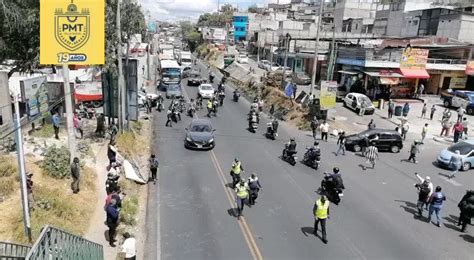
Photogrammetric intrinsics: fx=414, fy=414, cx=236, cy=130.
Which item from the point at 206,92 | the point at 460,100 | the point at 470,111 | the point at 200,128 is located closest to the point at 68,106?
the point at 200,128

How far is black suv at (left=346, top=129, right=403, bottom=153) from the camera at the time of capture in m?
26.5

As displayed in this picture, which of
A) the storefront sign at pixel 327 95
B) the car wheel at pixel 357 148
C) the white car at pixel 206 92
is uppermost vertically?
the storefront sign at pixel 327 95

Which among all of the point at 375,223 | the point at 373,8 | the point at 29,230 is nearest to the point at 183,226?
the point at 29,230

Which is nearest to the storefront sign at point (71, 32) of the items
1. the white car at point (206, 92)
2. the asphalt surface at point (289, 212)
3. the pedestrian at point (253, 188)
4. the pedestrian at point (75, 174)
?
the pedestrian at point (75, 174)

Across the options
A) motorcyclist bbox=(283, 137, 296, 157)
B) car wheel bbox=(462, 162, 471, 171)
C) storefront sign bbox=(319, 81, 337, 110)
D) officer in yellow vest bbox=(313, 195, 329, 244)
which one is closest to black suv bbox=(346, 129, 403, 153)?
car wheel bbox=(462, 162, 471, 171)

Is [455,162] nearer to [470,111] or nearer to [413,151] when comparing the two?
[413,151]

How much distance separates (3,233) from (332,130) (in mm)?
24042

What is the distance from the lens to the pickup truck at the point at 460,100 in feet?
125

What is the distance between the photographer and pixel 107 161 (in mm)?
20844

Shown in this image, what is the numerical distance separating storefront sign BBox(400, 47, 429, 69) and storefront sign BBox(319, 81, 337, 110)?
1290 centimetres

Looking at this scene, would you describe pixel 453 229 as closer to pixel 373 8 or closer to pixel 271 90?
pixel 271 90

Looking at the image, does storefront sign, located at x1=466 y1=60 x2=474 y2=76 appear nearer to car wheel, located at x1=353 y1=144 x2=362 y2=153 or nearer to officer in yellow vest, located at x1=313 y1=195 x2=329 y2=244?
car wheel, located at x1=353 y1=144 x2=362 y2=153

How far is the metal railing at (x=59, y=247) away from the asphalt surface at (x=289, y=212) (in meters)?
4.23

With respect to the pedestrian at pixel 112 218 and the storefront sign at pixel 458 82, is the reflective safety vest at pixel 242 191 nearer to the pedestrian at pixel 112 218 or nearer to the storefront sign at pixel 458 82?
the pedestrian at pixel 112 218
